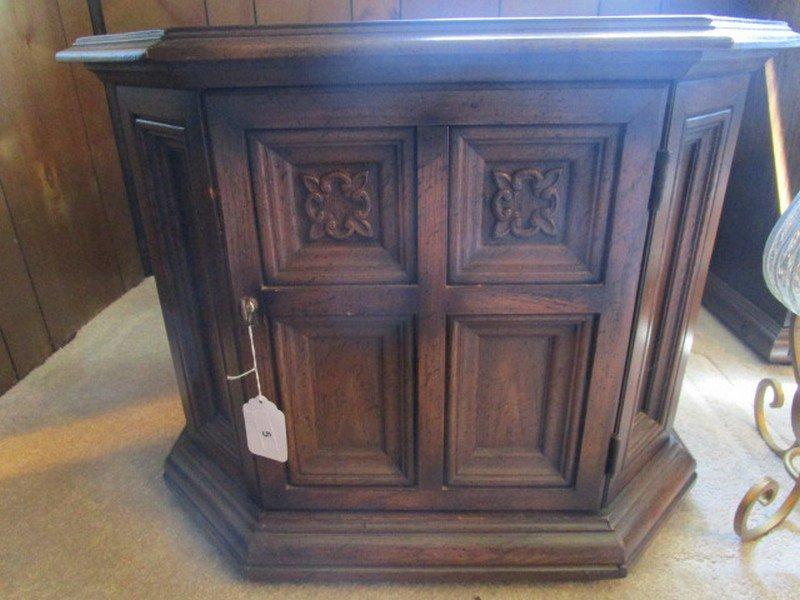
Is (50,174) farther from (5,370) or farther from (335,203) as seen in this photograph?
(335,203)

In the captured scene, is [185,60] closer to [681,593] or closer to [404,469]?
[404,469]

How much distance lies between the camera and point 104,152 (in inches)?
71.7

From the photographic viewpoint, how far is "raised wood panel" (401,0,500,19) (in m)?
1.24

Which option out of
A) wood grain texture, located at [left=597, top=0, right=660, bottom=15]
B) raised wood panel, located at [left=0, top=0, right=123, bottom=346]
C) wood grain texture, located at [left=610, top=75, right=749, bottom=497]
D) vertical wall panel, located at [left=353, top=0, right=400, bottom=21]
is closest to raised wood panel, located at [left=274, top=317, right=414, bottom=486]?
wood grain texture, located at [left=610, top=75, right=749, bottom=497]

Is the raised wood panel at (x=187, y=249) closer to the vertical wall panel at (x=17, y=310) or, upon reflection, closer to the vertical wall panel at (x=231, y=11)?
the vertical wall panel at (x=231, y=11)

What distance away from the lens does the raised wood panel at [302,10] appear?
1.25 m

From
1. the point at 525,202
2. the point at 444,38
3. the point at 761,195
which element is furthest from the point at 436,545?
the point at 761,195

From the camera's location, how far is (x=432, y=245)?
723 mm

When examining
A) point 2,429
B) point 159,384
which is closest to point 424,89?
point 159,384

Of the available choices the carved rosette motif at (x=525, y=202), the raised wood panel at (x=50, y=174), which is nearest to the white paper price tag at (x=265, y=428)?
the carved rosette motif at (x=525, y=202)

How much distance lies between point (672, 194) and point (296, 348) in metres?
0.55

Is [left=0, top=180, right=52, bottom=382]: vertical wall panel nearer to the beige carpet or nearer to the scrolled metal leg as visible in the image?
the beige carpet

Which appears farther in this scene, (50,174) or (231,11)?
(50,174)

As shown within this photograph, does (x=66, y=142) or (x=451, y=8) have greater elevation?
(x=451, y=8)
